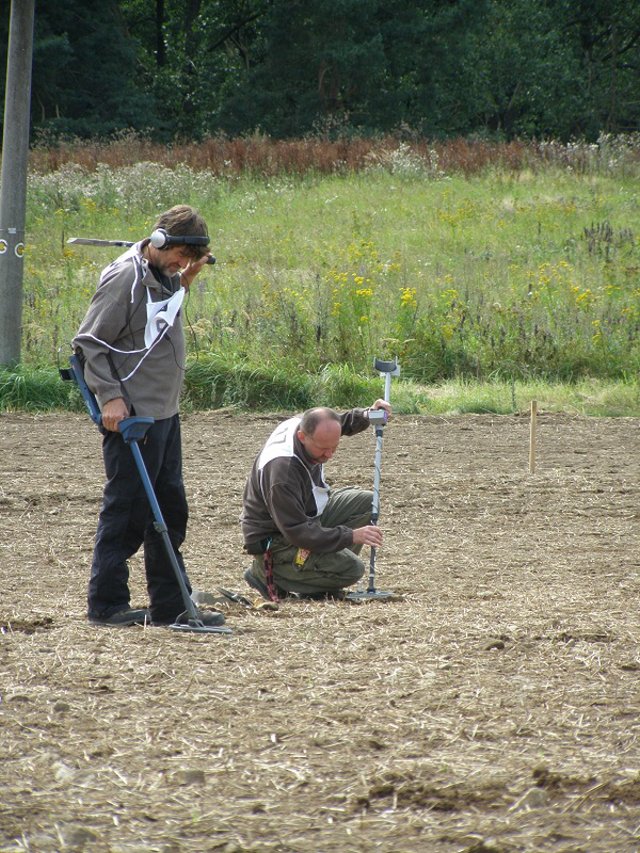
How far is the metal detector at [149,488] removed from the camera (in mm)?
5312

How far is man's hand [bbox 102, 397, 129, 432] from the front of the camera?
5.40 meters

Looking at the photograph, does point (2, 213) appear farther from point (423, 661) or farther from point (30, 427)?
point (423, 661)

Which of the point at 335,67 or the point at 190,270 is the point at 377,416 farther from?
the point at 335,67

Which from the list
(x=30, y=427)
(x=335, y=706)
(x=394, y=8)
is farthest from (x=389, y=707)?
(x=394, y=8)

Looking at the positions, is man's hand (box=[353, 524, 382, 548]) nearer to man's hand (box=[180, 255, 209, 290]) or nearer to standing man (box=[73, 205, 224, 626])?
standing man (box=[73, 205, 224, 626])

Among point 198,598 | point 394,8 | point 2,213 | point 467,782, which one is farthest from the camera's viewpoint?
point 394,8

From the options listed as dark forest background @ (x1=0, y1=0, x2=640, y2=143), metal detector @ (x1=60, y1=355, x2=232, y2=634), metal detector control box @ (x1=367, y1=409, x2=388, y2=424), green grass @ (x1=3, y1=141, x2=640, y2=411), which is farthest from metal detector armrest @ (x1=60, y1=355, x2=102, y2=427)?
dark forest background @ (x1=0, y1=0, x2=640, y2=143)

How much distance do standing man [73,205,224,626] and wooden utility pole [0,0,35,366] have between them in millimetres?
6950

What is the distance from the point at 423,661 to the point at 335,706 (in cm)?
62

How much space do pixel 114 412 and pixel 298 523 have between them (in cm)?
135

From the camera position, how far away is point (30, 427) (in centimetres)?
1134

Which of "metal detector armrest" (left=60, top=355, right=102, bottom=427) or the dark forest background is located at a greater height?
the dark forest background

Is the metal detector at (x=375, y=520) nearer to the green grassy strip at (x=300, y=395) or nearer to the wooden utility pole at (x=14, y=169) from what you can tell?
the green grassy strip at (x=300, y=395)

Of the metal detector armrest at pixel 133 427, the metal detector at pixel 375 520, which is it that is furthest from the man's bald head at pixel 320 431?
the metal detector armrest at pixel 133 427
